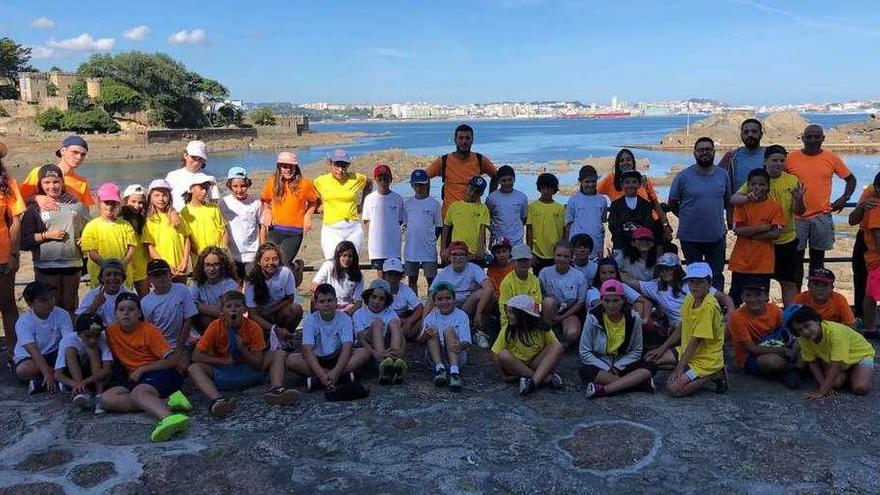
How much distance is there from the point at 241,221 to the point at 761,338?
4334 mm

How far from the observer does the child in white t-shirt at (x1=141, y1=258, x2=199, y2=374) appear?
16.4 feet

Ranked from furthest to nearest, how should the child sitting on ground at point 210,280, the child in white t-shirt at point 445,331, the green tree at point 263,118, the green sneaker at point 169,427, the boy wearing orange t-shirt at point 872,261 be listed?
1. the green tree at point 263,118
2. the boy wearing orange t-shirt at point 872,261
3. the child sitting on ground at point 210,280
4. the child in white t-shirt at point 445,331
5. the green sneaker at point 169,427

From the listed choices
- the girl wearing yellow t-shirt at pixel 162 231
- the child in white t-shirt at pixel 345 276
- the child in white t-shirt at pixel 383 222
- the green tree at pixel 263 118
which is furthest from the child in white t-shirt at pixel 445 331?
the green tree at pixel 263 118

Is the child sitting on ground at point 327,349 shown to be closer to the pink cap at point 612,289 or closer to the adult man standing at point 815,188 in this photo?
the pink cap at point 612,289

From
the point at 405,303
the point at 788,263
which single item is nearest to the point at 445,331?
the point at 405,303

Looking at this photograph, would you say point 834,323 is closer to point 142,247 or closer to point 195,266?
point 195,266

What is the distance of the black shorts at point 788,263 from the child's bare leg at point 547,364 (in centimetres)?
230

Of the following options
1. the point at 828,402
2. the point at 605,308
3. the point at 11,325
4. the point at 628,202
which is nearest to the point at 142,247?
the point at 11,325

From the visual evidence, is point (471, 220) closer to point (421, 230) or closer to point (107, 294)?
point (421, 230)

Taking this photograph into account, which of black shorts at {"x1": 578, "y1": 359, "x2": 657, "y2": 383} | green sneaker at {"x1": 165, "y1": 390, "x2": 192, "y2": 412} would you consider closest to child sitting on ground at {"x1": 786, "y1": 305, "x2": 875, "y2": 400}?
black shorts at {"x1": 578, "y1": 359, "x2": 657, "y2": 383}

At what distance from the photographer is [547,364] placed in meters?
4.78

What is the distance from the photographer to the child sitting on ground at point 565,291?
5.55 metres

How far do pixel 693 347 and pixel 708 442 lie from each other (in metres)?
0.84

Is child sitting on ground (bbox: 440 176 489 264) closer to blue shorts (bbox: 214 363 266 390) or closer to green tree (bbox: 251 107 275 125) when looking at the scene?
blue shorts (bbox: 214 363 266 390)
